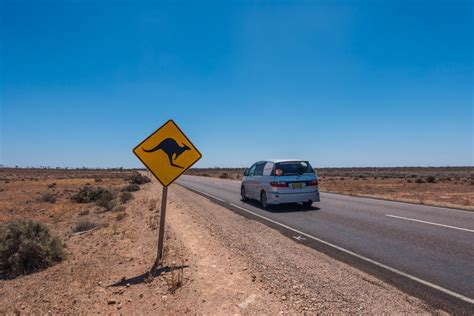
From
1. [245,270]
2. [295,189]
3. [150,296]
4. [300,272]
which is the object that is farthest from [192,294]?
[295,189]

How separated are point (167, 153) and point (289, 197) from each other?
7.22m

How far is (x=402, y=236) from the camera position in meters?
7.49

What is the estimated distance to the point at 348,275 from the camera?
16.0ft

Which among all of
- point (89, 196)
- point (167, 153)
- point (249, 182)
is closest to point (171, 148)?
point (167, 153)

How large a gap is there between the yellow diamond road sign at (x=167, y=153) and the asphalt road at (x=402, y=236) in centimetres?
363

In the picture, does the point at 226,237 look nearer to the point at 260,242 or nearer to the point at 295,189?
the point at 260,242

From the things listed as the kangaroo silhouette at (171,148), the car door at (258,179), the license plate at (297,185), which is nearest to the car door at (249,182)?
the car door at (258,179)

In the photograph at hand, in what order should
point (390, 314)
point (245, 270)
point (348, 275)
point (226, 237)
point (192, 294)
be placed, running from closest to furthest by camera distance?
1. point (390, 314)
2. point (192, 294)
3. point (348, 275)
4. point (245, 270)
5. point (226, 237)

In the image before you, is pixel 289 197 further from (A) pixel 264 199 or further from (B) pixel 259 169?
(B) pixel 259 169

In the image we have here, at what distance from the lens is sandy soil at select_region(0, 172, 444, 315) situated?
13.1ft

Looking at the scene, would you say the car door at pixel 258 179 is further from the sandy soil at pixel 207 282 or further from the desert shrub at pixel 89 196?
the desert shrub at pixel 89 196

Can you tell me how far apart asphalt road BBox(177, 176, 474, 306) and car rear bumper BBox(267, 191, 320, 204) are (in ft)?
1.35

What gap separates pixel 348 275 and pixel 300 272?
74cm

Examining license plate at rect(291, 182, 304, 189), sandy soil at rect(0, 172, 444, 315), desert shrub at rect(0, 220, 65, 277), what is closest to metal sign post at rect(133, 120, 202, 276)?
sandy soil at rect(0, 172, 444, 315)
